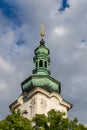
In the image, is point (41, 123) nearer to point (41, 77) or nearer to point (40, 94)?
point (40, 94)

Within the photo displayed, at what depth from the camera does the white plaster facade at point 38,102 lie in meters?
45.4

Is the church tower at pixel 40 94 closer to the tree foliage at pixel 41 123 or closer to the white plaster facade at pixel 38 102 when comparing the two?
the white plaster facade at pixel 38 102

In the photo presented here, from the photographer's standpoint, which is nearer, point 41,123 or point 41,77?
point 41,123

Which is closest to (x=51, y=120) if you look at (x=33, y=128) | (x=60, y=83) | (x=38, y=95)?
(x=33, y=128)

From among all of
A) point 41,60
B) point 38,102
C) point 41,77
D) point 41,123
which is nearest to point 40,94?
point 38,102

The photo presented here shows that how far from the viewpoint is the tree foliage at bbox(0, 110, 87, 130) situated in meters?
25.9

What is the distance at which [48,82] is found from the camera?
156 feet

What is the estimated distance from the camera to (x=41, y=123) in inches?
1067

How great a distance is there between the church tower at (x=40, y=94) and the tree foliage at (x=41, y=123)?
1768cm

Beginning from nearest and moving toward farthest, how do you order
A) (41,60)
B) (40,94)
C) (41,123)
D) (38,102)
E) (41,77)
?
(41,123) < (38,102) < (40,94) < (41,77) < (41,60)

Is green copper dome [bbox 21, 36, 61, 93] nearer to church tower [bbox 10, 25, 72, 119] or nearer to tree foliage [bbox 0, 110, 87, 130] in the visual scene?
church tower [bbox 10, 25, 72, 119]

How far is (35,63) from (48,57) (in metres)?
1.65

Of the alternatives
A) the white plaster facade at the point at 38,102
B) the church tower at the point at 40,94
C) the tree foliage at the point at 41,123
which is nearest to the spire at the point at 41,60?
the church tower at the point at 40,94

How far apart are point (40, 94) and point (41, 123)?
62.5ft
